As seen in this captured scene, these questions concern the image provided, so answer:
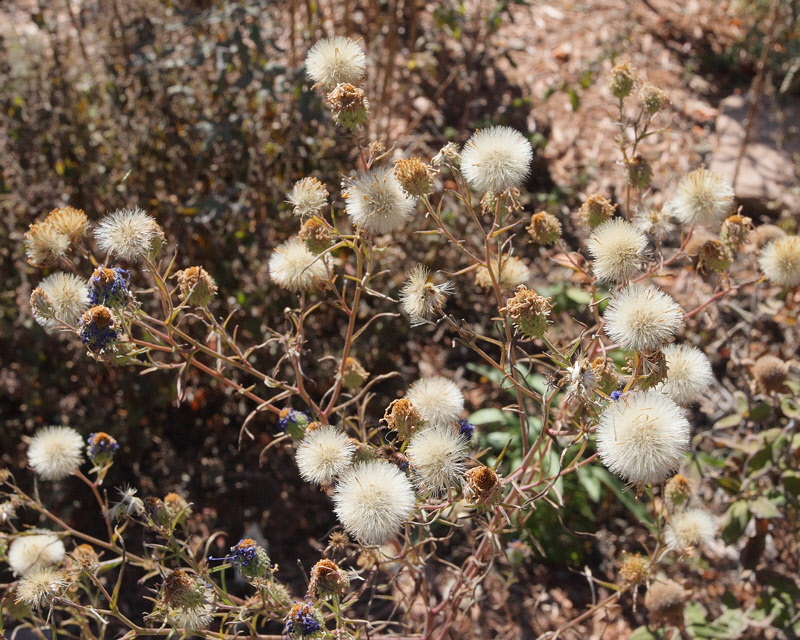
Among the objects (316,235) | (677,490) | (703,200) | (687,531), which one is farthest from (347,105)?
(687,531)

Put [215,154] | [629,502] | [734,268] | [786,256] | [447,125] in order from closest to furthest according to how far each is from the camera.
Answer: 1. [786,256]
2. [629,502]
3. [215,154]
4. [734,268]
5. [447,125]

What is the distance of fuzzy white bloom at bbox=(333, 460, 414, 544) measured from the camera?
4.37ft

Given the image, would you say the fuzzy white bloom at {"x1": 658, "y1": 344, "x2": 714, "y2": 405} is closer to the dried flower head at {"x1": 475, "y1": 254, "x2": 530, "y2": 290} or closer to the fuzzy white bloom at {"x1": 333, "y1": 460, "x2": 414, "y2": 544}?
the dried flower head at {"x1": 475, "y1": 254, "x2": 530, "y2": 290}

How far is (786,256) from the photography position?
175cm

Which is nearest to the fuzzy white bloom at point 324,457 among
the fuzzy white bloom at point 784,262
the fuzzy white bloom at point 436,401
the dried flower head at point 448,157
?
the fuzzy white bloom at point 436,401

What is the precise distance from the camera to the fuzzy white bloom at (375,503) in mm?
1333

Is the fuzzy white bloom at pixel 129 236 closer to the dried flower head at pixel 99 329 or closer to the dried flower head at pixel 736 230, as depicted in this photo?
the dried flower head at pixel 99 329

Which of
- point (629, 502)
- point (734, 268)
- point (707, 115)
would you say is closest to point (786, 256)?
point (629, 502)

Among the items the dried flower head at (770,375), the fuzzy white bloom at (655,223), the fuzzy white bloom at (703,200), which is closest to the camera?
the fuzzy white bloom at (703,200)

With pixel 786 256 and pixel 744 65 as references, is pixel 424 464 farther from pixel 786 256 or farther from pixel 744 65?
pixel 744 65

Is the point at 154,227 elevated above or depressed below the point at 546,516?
above

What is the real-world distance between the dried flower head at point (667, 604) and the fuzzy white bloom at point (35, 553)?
157 centimetres

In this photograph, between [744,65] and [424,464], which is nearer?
[424,464]

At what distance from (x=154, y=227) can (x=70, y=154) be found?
1956 millimetres
